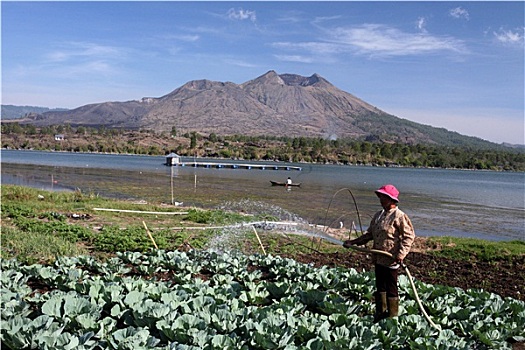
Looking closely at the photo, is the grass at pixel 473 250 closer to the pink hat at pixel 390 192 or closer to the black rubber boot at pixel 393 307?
the black rubber boot at pixel 393 307

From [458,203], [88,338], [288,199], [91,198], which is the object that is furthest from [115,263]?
[458,203]

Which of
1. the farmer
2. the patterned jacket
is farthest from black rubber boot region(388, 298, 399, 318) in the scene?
the patterned jacket

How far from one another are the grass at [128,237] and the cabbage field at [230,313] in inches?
91.6

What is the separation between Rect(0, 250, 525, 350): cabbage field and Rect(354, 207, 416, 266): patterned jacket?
2.40ft

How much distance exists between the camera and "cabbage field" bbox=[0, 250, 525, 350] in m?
5.05

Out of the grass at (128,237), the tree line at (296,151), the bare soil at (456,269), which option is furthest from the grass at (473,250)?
the tree line at (296,151)

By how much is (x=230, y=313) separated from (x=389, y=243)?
2.16 metres

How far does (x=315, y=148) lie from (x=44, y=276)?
127822 millimetres

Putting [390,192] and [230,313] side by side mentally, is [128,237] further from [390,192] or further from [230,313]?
[390,192]

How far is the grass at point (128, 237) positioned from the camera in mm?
10518

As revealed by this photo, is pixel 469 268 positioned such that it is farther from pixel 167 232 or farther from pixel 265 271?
pixel 167 232

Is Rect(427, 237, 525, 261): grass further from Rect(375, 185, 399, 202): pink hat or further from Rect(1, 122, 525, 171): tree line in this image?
Rect(1, 122, 525, 171): tree line

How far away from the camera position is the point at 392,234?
6.34 metres

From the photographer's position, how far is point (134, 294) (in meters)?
6.12
